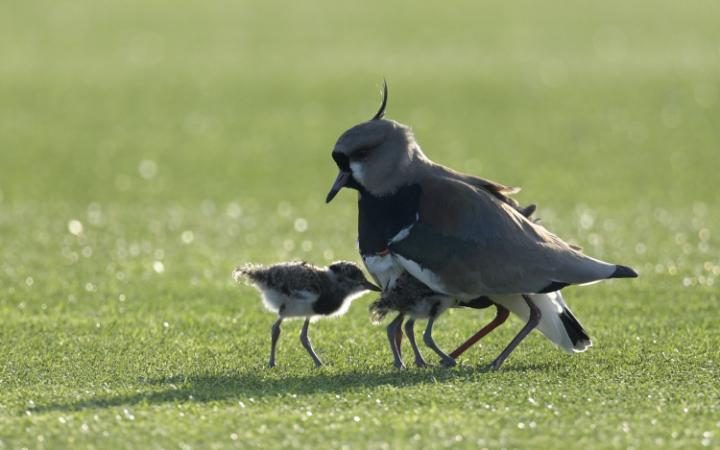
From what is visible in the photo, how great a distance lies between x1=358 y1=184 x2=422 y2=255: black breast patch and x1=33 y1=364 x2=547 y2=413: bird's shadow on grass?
0.99 meters

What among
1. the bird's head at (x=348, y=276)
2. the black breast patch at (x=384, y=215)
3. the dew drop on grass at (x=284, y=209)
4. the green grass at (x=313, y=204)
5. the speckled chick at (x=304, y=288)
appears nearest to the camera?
the green grass at (x=313, y=204)

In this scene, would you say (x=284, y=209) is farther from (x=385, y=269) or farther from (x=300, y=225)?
(x=385, y=269)

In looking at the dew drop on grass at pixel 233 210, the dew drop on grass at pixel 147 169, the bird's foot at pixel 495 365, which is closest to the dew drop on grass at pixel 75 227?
the dew drop on grass at pixel 233 210

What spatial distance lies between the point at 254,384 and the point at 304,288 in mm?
1168

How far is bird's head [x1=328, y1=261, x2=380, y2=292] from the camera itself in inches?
418

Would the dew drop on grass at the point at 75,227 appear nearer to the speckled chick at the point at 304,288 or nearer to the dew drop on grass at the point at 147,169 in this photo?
the dew drop on grass at the point at 147,169

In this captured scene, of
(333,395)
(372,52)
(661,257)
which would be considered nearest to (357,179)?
(333,395)

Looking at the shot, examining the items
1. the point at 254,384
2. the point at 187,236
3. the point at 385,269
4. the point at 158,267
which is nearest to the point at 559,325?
the point at 385,269

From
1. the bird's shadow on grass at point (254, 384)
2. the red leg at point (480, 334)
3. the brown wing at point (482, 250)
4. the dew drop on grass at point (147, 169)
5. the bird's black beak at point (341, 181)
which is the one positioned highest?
the dew drop on grass at point (147, 169)

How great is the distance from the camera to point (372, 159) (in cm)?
1050

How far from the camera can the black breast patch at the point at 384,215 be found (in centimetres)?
1021

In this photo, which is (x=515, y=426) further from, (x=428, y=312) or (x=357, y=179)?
(x=357, y=179)

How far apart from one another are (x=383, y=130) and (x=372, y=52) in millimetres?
23010

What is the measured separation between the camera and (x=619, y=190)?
69.3ft
